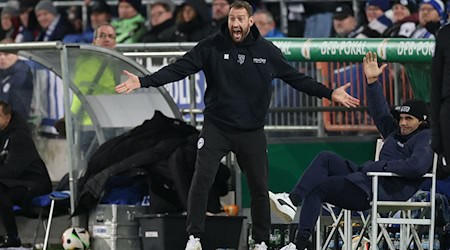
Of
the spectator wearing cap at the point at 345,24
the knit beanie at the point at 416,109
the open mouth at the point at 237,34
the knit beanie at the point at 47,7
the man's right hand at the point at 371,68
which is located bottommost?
the knit beanie at the point at 416,109

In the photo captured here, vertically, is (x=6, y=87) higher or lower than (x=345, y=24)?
lower

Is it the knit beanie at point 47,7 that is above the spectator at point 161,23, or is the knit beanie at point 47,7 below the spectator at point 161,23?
above

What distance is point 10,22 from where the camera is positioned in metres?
22.2

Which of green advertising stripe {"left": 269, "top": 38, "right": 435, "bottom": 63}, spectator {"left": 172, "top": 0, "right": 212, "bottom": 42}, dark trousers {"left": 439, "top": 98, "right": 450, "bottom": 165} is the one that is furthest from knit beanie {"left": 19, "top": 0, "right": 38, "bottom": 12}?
dark trousers {"left": 439, "top": 98, "right": 450, "bottom": 165}

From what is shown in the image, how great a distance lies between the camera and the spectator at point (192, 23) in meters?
19.2

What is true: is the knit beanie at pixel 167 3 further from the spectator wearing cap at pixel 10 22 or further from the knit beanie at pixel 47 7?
the spectator wearing cap at pixel 10 22

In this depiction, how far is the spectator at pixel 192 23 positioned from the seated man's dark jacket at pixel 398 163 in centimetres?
598

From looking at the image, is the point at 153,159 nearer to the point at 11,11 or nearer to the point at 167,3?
the point at 167,3

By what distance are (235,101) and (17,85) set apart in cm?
445

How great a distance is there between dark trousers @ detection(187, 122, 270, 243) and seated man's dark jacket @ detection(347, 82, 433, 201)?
0.96 metres

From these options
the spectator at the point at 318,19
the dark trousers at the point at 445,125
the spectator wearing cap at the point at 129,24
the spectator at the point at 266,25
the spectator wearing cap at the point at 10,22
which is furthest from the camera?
the spectator wearing cap at the point at 10,22

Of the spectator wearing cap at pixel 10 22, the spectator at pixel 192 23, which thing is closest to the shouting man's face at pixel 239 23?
the spectator at pixel 192 23

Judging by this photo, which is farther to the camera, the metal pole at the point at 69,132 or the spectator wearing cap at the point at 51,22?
the spectator wearing cap at the point at 51,22

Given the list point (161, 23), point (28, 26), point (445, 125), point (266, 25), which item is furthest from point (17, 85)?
point (445, 125)
